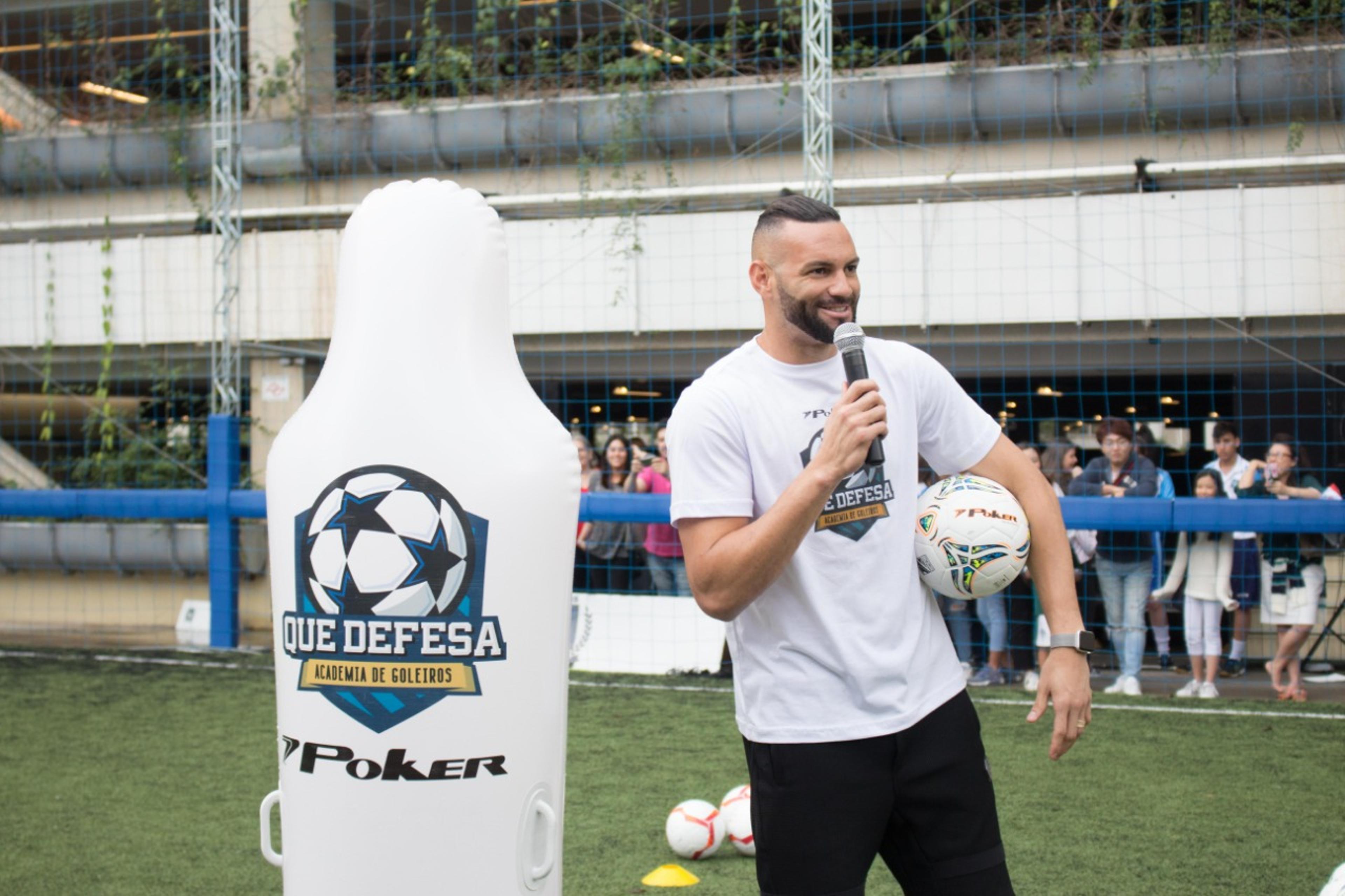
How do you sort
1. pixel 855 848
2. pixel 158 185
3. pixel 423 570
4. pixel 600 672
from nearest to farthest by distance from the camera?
pixel 423 570 < pixel 855 848 < pixel 600 672 < pixel 158 185

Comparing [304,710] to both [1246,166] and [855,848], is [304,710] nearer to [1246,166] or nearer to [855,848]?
[855,848]

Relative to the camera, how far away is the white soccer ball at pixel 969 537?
9.09 feet

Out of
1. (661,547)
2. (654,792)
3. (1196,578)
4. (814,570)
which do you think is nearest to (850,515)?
(814,570)

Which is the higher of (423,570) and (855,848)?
(423,570)

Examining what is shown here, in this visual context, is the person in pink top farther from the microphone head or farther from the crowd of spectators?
the microphone head

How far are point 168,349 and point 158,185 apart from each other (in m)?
1.72

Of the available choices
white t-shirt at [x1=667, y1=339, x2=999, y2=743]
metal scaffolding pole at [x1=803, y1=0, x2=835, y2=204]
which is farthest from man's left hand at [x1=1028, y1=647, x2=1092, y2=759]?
metal scaffolding pole at [x1=803, y1=0, x2=835, y2=204]

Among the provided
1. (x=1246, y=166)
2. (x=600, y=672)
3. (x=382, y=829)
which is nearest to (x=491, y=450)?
(x=382, y=829)

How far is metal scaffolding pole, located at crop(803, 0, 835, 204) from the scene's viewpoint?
27.8 ft

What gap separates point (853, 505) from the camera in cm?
266

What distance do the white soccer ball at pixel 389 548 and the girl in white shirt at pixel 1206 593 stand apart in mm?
6616

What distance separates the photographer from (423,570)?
2426mm

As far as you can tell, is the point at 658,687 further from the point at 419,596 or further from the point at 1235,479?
the point at 419,596

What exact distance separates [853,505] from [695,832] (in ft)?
8.04
